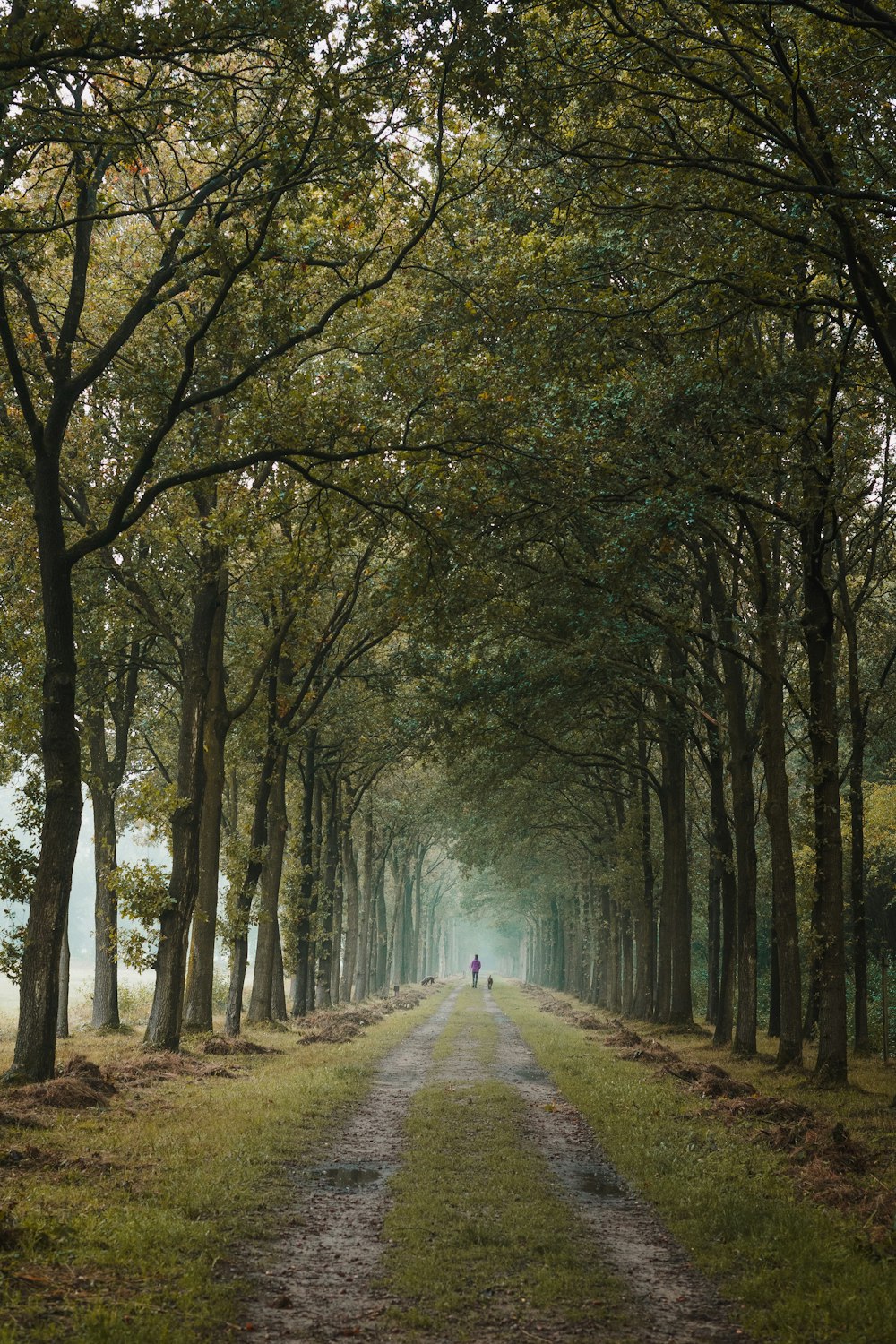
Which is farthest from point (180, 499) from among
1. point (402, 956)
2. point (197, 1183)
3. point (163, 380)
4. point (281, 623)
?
point (402, 956)

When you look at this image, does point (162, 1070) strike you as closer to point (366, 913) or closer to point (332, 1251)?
point (332, 1251)

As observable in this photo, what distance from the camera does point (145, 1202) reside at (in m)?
8.45

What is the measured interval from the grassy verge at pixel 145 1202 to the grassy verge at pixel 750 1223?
127 inches

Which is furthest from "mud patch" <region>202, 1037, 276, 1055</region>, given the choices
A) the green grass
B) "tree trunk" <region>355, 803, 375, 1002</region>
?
"tree trunk" <region>355, 803, 375, 1002</region>

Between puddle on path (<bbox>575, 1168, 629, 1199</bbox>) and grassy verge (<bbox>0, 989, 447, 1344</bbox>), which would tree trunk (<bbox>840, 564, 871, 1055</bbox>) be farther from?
puddle on path (<bbox>575, 1168, 629, 1199</bbox>)

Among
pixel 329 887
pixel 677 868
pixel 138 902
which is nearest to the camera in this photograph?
pixel 138 902

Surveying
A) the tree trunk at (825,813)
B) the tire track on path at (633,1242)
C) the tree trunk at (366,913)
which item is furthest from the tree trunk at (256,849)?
the tree trunk at (366,913)

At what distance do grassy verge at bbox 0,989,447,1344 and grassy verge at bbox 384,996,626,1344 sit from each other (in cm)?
114

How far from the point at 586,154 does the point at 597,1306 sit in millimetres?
10316

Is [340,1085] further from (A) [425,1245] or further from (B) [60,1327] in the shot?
(B) [60,1327]

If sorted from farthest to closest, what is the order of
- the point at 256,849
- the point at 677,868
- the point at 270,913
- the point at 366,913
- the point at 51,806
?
the point at 366,913 → the point at 677,868 → the point at 270,913 → the point at 256,849 → the point at 51,806

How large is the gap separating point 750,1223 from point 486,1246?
6.93 ft

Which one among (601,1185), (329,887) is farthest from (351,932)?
(601,1185)

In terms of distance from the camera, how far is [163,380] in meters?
15.1
